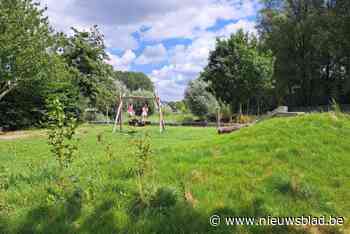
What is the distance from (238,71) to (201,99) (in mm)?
3745

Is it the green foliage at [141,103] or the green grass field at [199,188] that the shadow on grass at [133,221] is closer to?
the green grass field at [199,188]

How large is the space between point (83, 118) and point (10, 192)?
20623 mm

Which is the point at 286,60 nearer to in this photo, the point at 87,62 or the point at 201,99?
the point at 201,99

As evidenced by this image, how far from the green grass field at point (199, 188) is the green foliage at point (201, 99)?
19.5 meters

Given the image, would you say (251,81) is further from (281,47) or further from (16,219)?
(16,219)

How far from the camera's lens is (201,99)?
977 inches

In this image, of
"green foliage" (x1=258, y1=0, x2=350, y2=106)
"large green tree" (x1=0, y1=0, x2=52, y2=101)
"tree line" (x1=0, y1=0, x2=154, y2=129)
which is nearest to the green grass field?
"tree line" (x1=0, y1=0, x2=154, y2=129)

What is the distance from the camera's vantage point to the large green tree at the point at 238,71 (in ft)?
82.8

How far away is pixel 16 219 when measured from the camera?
338 centimetres

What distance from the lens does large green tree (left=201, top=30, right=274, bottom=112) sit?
82.8 feet

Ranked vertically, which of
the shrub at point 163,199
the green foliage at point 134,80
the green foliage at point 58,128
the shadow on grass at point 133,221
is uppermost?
the green foliage at point 134,80

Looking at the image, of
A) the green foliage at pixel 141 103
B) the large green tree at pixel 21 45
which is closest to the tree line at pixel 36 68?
the large green tree at pixel 21 45

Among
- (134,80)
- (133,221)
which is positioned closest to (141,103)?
(133,221)

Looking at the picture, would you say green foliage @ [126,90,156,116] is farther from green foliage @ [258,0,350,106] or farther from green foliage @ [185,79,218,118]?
green foliage @ [258,0,350,106]
